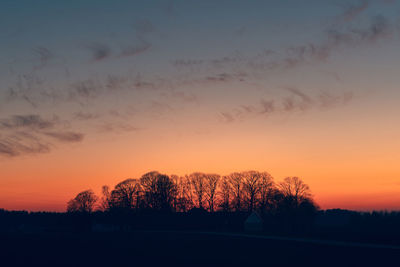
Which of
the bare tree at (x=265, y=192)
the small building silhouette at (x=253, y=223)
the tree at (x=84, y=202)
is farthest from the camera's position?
the tree at (x=84, y=202)

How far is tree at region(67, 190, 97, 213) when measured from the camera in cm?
13765

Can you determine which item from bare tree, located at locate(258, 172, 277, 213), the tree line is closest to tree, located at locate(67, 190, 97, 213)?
the tree line

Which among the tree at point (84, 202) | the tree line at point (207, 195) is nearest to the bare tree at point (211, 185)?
the tree line at point (207, 195)

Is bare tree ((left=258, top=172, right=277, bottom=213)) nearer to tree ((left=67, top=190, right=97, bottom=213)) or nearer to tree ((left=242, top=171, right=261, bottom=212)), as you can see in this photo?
tree ((left=242, top=171, right=261, bottom=212))

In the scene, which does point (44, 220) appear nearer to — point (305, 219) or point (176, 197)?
point (176, 197)

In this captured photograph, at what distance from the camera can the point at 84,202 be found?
453 feet

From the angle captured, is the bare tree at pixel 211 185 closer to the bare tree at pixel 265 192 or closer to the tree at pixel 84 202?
the bare tree at pixel 265 192

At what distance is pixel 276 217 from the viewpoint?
98.1 meters

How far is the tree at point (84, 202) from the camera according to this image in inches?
5419

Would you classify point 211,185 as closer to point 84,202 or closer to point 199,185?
point 199,185

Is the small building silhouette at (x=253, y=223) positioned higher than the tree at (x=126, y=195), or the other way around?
the tree at (x=126, y=195)

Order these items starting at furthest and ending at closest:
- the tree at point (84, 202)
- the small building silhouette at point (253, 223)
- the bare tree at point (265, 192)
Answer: the tree at point (84, 202), the bare tree at point (265, 192), the small building silhouette at point (253, 223)

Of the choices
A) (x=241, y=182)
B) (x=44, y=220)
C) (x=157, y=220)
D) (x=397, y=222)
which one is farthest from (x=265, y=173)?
(x=44, y=220)

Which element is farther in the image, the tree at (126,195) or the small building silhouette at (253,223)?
the tree at (126,195)
